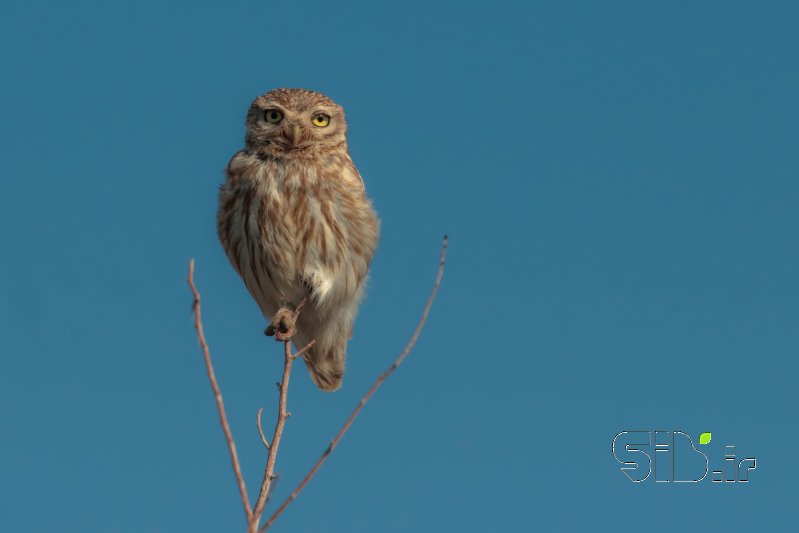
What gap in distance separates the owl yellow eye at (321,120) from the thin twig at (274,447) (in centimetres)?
→ 232

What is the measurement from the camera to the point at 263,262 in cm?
620

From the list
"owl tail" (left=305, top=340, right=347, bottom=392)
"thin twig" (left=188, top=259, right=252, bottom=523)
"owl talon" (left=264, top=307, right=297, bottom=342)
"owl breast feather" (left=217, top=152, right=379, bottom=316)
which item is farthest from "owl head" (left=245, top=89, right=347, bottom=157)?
"thin twig" (left=188, top=259, right=252, bottom=523)

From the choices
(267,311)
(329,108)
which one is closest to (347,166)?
(329,108)

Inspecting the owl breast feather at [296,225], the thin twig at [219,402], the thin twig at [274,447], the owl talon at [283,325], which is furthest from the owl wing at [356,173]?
the thin twig at [219,402]

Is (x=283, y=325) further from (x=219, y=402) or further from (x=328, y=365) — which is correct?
(x=219, y=402)

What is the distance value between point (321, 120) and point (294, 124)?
286mm

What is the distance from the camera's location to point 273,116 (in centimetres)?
648

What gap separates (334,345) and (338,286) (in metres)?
0.92

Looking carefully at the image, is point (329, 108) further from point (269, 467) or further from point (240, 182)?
point (269, 467)

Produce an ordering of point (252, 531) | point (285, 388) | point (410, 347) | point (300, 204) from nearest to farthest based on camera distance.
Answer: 1. point (252, 531)
2. point (410, 347)
3. point (285, 388)
4. point (300, 204)

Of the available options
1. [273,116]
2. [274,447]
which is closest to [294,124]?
[273,116]

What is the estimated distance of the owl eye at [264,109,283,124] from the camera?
646 centimetres

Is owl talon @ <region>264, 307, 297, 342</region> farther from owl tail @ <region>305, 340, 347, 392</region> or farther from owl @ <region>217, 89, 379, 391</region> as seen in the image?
owl tail @ <region>305, 340, 347, 392</region>

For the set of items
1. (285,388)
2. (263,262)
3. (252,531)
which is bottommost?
(252,531)
